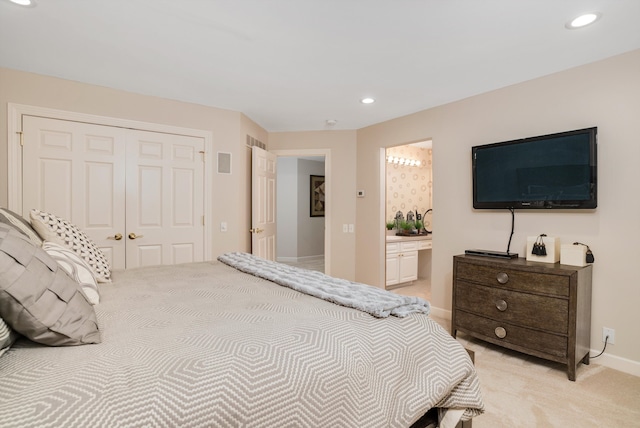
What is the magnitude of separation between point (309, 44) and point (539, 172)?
212cm

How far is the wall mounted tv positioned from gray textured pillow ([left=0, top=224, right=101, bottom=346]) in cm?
307

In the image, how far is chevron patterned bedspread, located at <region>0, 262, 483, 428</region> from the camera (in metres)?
0.71

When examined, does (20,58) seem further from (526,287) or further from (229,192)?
(526,287)

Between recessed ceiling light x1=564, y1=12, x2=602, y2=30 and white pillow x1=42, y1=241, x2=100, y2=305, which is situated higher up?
recessed ceiling light x1=564, y1=12, x2=602, y2=30

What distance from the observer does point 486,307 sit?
2.70 metres

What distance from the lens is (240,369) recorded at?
848mm

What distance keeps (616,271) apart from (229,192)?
3612 mm

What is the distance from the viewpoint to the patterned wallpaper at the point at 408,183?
5.38 metres

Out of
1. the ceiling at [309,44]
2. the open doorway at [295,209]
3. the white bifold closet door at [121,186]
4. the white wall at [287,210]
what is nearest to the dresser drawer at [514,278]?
the ceiling at [309,44]

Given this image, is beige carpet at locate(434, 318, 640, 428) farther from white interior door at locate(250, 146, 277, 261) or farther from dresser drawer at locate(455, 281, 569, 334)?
white interior door at locate(250, 146, 277, 261)

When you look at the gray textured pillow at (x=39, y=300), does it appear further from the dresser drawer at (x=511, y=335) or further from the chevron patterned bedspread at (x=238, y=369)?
the dresser drawer at (x=511, y=335)

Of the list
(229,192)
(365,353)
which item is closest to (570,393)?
(365,353)

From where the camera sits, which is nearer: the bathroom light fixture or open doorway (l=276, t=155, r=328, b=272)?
the bathroom light fixture

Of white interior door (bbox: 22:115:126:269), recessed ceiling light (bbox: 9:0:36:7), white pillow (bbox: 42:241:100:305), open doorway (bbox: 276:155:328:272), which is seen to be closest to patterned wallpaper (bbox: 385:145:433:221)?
open doorway (bbox: 276:155:328:272)
